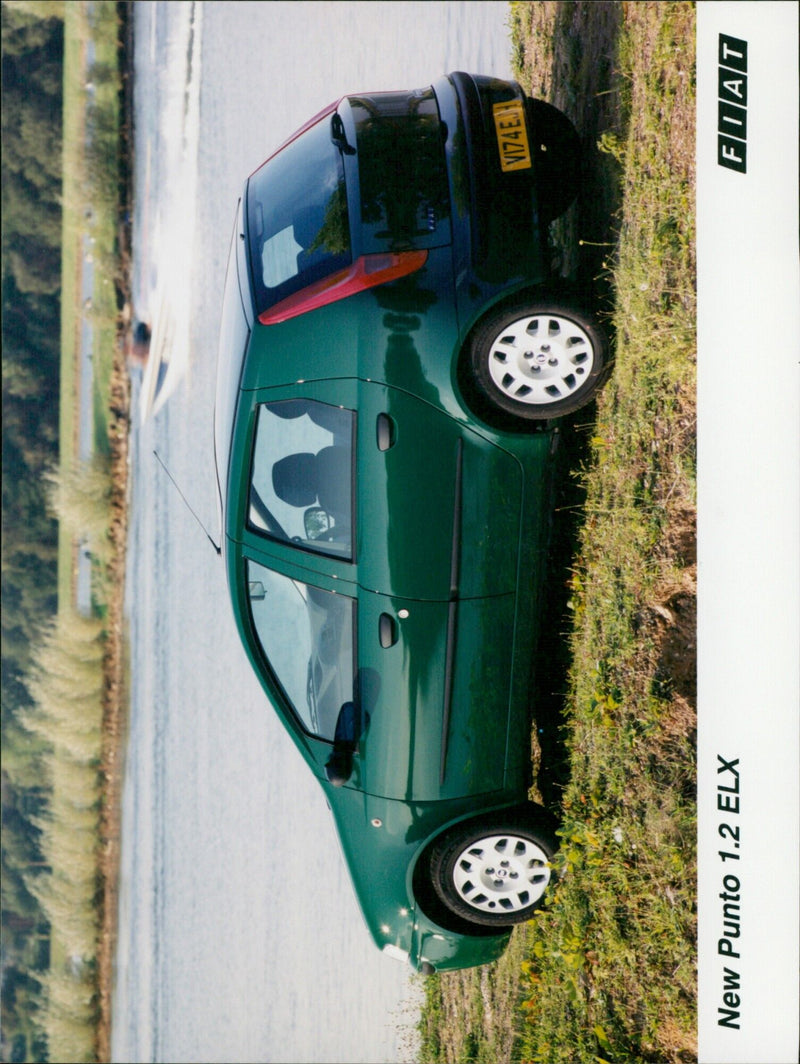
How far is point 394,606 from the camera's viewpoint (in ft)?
15.6

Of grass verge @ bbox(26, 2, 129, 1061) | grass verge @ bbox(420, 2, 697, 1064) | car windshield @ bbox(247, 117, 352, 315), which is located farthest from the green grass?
grass verge @ bbox(420, 2, 697, 1064)

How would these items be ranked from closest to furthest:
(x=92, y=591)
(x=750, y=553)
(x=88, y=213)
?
(x=750, y=553) < (x=92, y=591) < (x=88, y=213)

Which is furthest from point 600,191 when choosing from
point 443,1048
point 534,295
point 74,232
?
point 74,232

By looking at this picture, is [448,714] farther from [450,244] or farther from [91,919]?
[91,919]

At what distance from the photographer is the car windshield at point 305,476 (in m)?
4.77

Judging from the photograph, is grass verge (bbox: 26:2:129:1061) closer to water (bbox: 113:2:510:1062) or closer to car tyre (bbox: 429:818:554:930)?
water (bbox: 113:2:510:1062)

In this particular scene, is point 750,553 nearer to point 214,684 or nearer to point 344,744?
point 344,744

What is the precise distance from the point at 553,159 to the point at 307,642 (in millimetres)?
2771

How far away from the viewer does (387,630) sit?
4.76 m

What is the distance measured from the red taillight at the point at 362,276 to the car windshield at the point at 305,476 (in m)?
0.50

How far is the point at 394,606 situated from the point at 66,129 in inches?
374

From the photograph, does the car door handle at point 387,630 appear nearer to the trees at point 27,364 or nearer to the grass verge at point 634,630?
the grass verge at point 634,630

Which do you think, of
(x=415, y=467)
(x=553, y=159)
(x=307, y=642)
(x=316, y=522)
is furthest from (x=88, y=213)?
(x=415, y=467)

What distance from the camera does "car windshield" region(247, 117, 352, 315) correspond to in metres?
4.78
